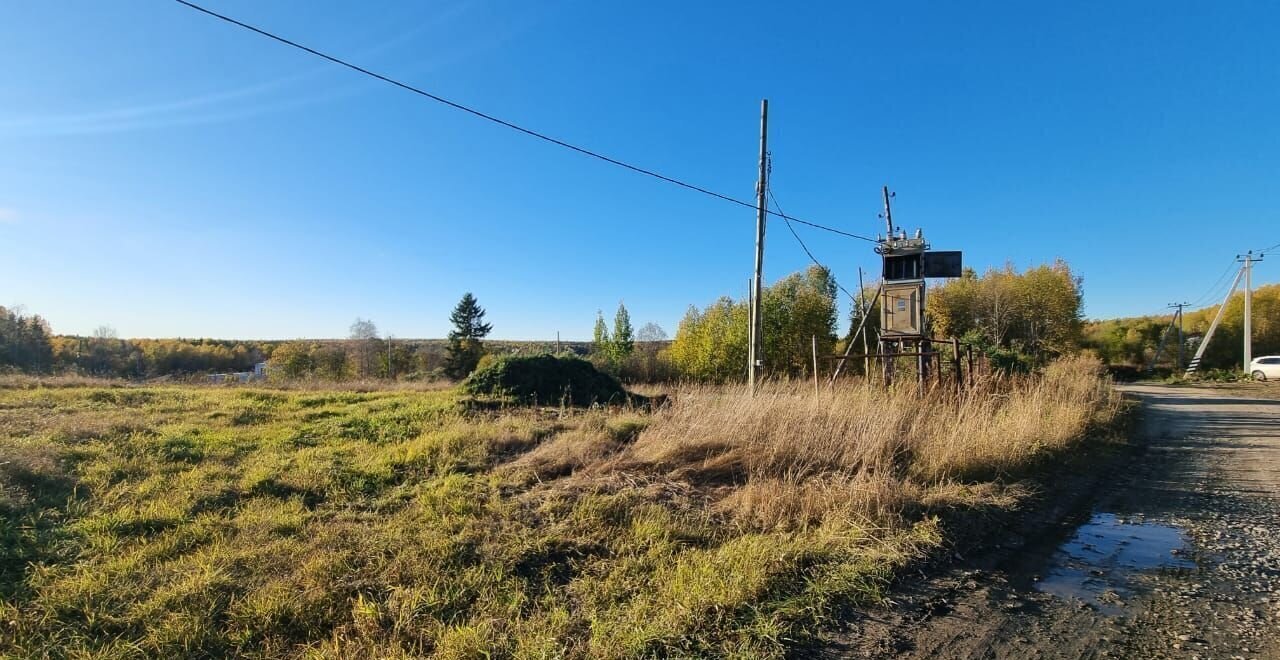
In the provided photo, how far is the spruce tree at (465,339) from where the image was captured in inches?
1909

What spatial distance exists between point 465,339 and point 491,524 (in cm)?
5175

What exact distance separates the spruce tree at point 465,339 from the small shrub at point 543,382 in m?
33.4

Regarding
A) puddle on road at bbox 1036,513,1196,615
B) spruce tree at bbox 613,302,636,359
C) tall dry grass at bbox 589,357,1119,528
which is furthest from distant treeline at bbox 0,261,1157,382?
puddle on road at bbox 1036,513,1196,615

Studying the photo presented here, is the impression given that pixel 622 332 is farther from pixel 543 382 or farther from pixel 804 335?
pixel 543 382

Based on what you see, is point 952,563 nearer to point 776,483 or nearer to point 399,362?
point 776,483

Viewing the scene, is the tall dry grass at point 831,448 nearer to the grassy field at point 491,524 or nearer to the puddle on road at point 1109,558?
the grassy field at point 491,524

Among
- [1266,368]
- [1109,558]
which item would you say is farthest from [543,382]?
[1266,368]

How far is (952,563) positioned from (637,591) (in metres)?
2.36

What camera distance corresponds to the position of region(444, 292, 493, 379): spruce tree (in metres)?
48.5

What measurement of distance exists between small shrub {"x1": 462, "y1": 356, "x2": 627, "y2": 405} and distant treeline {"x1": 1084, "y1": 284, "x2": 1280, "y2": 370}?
44661 mm

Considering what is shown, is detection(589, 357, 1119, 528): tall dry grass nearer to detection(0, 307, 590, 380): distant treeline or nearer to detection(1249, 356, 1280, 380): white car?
detection(0, 307, 590, 380): distant treeline

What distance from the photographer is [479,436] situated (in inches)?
278

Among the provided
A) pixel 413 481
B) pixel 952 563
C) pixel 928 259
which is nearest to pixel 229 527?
pixel 413 481

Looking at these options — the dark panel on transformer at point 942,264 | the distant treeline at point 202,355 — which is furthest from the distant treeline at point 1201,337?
the distant treeline at point 202,355
